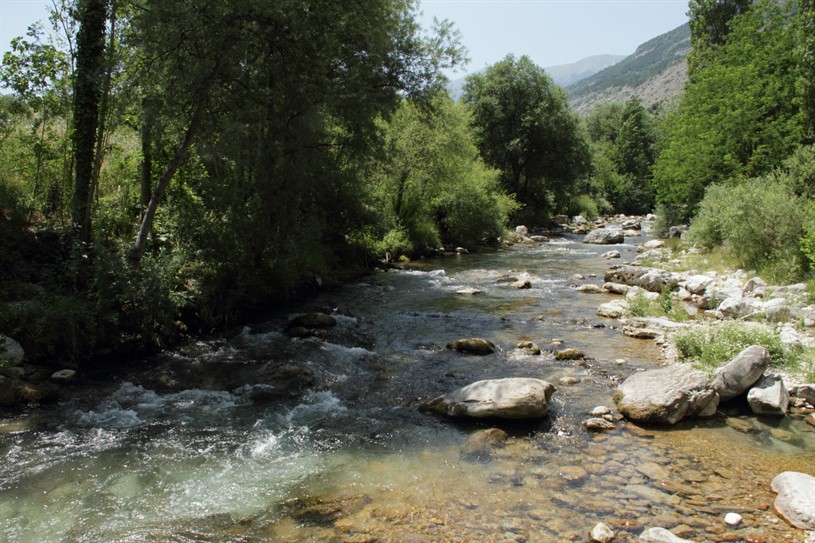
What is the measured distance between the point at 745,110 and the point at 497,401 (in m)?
23.4

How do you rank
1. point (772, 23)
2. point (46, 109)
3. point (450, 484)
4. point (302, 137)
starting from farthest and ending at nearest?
point (772, 23) → point (302, 137) → point (46, 109) → point (450, 484)

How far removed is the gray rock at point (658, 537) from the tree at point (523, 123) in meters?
41.2

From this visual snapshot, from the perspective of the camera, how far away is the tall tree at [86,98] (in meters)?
11.6

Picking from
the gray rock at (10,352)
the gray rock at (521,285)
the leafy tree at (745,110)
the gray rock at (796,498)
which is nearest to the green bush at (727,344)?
the gray rock at (796,498)

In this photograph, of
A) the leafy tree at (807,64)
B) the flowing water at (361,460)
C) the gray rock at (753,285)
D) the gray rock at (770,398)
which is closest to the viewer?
the flowing water at (361,460)

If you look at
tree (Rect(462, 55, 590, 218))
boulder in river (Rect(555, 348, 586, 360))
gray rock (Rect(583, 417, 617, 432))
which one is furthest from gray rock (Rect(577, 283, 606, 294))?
tree (Rect(462, 55, 590, 218))

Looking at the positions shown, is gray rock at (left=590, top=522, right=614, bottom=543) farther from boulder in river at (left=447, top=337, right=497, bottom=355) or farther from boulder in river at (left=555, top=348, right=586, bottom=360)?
boulder in river at (left=447, top=337, right=497, bottom=355)

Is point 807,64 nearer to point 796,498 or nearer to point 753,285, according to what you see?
point 753,285

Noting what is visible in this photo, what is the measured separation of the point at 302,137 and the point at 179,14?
5.81 m

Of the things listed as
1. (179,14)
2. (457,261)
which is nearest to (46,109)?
(179,14)

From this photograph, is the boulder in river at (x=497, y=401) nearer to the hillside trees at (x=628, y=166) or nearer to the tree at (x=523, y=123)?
the tree at (x=523, y=123)

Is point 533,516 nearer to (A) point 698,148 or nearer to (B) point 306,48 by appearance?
(B) point 306,48

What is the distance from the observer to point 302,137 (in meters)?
16.2

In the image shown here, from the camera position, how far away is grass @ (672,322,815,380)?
8844 mm
